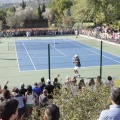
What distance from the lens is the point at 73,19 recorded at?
6162 cm

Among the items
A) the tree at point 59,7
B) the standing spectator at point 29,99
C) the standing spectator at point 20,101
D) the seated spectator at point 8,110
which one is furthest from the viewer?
the tree at point 59,7

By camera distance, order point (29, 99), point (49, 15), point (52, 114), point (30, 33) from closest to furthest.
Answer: point (52, 114) < point (29, 99) < point (30, 33) < point (49, 15)

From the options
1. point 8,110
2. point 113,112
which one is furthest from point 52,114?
point 113,112

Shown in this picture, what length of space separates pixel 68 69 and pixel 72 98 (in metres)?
14.4

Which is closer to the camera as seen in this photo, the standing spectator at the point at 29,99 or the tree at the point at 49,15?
the standing spectator at the point at 29,99

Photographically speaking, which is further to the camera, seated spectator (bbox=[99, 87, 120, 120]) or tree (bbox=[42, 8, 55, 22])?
tree (bbox=[42, 8, 55, 22])

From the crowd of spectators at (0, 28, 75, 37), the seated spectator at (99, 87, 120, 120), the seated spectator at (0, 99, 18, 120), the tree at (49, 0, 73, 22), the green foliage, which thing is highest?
the tree at (49, 0, 73, 22)

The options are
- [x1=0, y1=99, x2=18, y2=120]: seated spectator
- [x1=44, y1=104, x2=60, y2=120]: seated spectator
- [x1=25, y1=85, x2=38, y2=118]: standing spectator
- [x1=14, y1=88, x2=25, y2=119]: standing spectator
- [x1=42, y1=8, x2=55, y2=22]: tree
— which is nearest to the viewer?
[x1=0, y1=99, x2=18, y2=120]: seated spectator

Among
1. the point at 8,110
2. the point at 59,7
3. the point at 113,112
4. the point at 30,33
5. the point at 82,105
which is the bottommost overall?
the point at 30,33

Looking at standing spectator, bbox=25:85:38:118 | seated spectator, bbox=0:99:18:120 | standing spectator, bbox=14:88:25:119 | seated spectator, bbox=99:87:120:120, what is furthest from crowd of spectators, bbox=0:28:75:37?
seated spectator, bbox=0:99:18:120

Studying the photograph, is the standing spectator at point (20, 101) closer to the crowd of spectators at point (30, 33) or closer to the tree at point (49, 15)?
the crowd of spectators at point (30, 33)

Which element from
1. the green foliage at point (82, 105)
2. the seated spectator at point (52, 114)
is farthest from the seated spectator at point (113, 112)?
the green foliage at point (82, 105)

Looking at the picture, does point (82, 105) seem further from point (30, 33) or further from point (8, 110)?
point (30, 33)

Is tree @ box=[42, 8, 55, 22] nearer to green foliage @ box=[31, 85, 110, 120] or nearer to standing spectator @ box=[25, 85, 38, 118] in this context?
standing spectator @ box=[25, 85, 38, 118]
